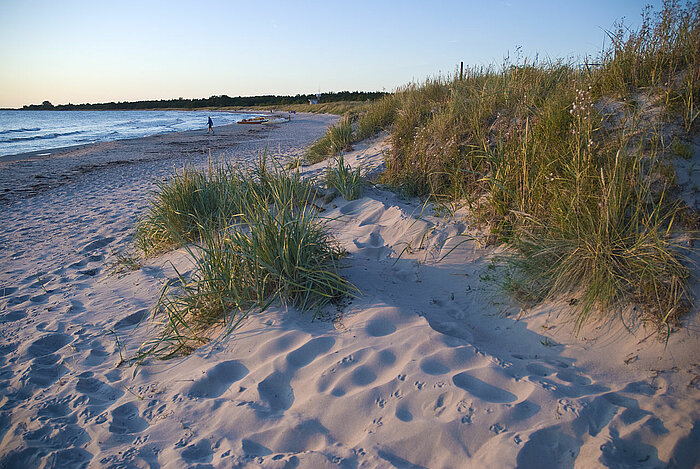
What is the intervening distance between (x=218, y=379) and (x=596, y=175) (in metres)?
2.96

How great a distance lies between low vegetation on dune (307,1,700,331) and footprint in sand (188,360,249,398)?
1964 mm

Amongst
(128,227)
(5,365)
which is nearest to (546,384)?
(5,365)

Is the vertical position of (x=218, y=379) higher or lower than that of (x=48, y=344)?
higher

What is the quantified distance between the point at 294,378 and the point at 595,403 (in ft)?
4.96

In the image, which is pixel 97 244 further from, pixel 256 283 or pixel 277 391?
pixel 277 391

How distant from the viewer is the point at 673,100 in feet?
10.5

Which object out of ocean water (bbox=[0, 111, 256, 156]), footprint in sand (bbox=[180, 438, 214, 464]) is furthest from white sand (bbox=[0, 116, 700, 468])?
ocean water (bbox=[0, 111, 256, 156])

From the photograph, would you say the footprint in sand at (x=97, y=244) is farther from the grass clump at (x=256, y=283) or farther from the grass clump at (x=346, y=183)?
the grass clump at (x=346, y=183)

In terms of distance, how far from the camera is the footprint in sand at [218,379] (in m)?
2.18

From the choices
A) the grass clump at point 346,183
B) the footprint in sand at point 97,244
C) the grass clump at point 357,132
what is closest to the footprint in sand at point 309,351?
the grass clump at point 346,183

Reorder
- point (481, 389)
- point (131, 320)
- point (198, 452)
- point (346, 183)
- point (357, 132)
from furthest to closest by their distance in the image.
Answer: point (357, 132)
point (346, 183)
point (131, 320)
point (481, 389)
point (198, 452)

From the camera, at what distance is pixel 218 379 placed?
2.26 metres

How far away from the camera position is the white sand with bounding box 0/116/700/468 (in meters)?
1.67

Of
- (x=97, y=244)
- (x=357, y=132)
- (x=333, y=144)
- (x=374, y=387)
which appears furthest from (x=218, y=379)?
(x=357, y=132)
